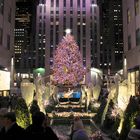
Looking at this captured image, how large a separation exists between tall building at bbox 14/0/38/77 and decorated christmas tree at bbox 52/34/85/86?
48.2 metres

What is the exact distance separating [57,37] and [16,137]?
7041 cm

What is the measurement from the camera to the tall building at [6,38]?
88.6 ft

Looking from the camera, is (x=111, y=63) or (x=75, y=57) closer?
(x=75, y=57)

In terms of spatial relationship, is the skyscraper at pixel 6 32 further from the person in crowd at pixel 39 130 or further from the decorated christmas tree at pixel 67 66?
the person in crowd at pixel 39 130

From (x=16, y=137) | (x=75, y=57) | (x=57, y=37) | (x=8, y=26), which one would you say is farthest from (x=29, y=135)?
(x=57, y=37)

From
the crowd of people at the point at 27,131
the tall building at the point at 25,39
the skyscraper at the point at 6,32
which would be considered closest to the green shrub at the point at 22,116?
the crowd of people at the point at 27,131

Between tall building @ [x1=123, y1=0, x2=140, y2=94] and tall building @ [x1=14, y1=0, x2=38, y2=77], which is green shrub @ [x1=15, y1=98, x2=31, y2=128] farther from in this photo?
tall building @ [x1=14, y1=0, x2=38, y2=77]

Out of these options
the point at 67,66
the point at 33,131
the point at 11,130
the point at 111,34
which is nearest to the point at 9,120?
the point at 11,130

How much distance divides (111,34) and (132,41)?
290 ft

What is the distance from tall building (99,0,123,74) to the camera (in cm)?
10075

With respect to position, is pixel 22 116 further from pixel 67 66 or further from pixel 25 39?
pixel 25 39

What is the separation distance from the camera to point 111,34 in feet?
376

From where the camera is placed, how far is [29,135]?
4.15 meters

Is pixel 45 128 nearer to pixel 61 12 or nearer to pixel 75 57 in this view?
pixel 75 57
